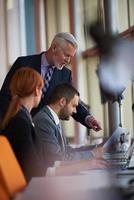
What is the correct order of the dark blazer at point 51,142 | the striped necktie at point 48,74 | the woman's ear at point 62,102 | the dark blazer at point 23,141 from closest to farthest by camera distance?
the dark blazer at point 23,141 → the dark blazer at point 51,142 → the woman's ear at point 62,102 → the striped necktie at point 48,74

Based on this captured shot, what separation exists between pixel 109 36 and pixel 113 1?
0.06 meters

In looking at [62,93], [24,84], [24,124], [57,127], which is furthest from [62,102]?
[24,124]

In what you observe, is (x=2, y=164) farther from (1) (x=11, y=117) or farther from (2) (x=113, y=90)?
(2) (x=113, y=90)

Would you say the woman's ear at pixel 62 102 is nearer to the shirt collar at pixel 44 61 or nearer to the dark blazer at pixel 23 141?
the shirt collar at pixel 44 61

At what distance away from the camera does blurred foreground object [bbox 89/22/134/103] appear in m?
0.40

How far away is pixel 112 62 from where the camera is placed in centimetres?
42

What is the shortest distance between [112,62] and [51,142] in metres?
1.66

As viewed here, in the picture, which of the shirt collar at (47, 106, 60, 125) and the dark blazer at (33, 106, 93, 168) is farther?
the shirt collar at (47, 106, 60, 125)

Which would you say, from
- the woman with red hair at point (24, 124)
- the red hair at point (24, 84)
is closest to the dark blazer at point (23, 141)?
the woman with red hair at point (24, 124)

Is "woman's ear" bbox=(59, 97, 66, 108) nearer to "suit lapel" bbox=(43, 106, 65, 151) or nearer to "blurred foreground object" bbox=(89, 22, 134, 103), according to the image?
"suit lapel" bbox=(43, 106, 65, 151)

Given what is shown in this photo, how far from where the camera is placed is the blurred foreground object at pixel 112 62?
401mm

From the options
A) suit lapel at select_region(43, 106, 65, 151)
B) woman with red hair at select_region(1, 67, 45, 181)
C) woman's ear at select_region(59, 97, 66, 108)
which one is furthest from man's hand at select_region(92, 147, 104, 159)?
woman's ear at select_region(59, 97, 66, 108)

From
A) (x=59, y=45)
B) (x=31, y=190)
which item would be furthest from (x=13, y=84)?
(x=31, y=190)

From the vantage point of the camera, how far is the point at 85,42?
0.42m
